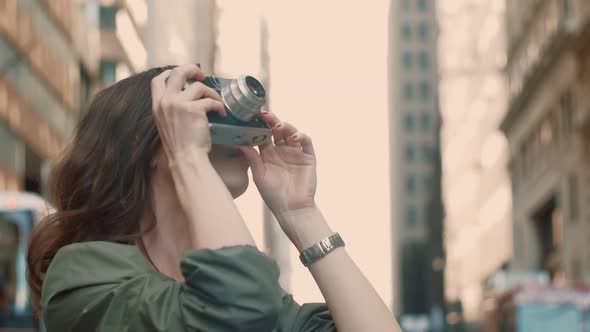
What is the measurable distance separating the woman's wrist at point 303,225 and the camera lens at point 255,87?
354 mm

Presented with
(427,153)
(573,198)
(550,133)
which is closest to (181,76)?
(573,198)

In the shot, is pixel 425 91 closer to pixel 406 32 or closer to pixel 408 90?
pixel 408 90

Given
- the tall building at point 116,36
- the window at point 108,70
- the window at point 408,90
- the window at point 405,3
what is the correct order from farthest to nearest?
the window at point 405,3, the window at point 408,90, the window at point 108,70, the tall building at point 116,36

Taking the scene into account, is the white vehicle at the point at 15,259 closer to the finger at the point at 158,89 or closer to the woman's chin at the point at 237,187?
the woman's chin at the point at 237,187

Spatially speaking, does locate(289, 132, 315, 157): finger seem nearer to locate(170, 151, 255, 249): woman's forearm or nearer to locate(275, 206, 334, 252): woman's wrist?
locate(275, 206, 334, 252): woman's wrist

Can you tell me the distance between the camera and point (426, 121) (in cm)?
13962

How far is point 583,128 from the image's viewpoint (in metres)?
43.0

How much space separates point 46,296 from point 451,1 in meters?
99.6

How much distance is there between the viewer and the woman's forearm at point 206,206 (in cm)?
198

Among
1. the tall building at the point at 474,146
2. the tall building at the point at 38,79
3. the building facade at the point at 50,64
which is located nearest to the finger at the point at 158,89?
the building facade at the point at 50,64

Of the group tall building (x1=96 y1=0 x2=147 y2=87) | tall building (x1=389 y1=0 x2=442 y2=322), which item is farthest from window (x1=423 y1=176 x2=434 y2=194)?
tall building (x1=96 y1=0 x2=147 y2=87)

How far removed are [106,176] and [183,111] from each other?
363mm

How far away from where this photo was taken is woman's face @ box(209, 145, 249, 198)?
2285 mm

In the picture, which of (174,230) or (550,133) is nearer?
(174,230)
